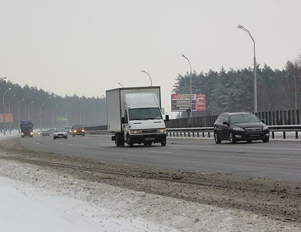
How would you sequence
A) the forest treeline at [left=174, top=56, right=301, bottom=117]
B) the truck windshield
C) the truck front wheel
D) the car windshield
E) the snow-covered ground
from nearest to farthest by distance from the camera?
the snow-covered ground < the car windshield < the truck windshield < the truck front wheel < the forest treeline at [left=174, top=56, right=301, bottom=117]

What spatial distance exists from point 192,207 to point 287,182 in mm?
3712

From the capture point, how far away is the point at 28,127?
9556 cm

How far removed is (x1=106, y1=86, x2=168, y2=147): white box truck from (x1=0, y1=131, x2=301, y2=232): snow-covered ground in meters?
19.9

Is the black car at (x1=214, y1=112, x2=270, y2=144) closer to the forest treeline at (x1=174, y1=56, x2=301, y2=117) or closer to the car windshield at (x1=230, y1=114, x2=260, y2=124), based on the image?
the car windshield at (x1=230, y1=114, x2=260, y2=124)

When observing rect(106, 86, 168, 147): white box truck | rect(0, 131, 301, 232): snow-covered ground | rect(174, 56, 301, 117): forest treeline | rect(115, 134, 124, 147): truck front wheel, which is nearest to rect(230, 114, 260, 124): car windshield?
rect(106, 86, 168, 147): white box truck

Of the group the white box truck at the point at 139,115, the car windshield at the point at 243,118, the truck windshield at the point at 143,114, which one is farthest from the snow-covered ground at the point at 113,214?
the truck windshield at the point at 143,114

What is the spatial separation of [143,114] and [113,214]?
2349 centimetres

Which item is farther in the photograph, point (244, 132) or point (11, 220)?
point (244, 132)

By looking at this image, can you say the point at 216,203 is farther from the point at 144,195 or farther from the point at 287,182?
the point at 287,182

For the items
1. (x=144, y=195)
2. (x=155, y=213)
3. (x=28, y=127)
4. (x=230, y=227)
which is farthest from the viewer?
(x=28, y=127)

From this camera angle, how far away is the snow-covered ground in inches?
294

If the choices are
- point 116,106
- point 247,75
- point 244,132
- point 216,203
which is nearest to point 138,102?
point 116,106

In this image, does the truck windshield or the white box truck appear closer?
the white box truck

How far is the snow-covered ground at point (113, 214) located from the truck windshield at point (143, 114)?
2017 cm
